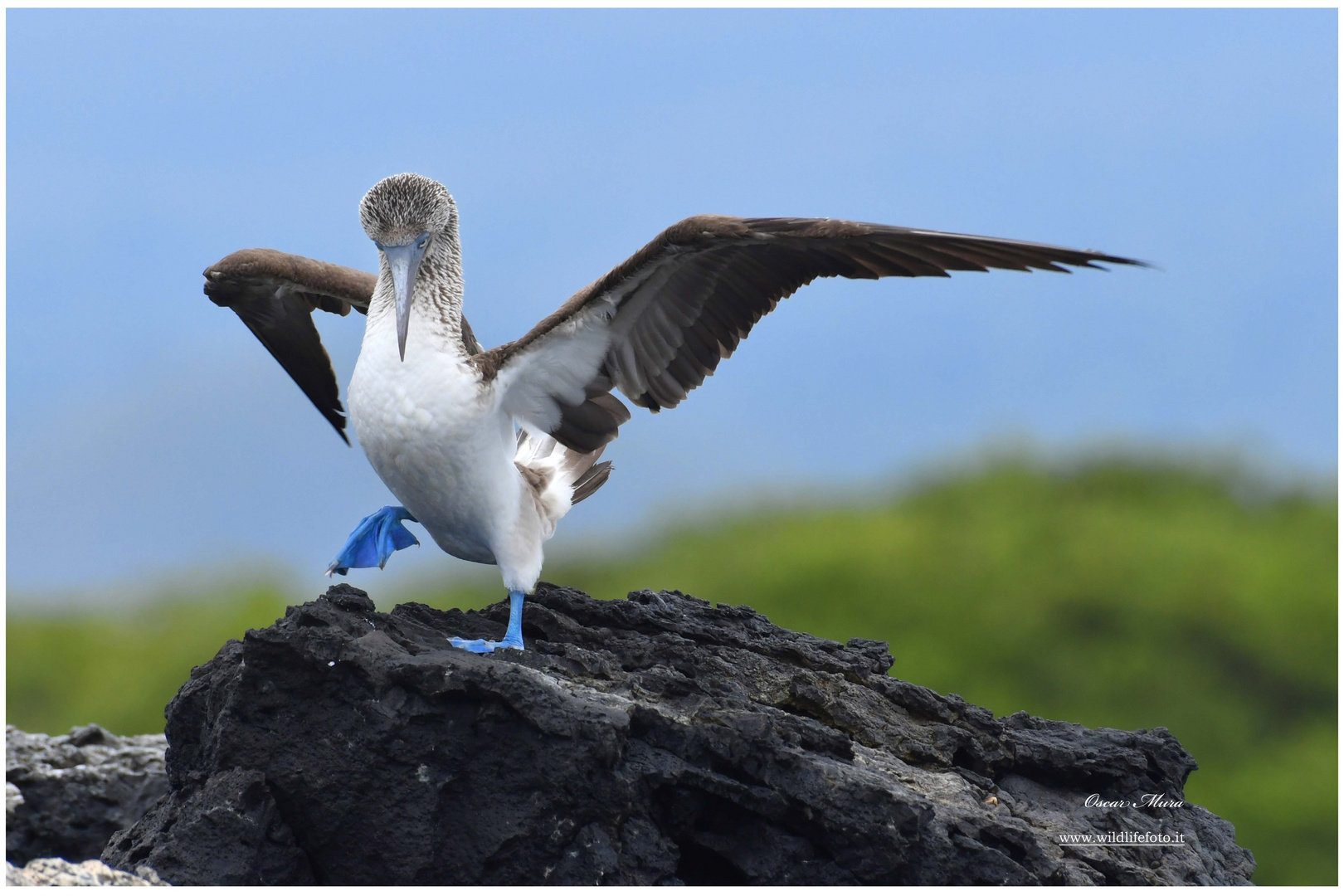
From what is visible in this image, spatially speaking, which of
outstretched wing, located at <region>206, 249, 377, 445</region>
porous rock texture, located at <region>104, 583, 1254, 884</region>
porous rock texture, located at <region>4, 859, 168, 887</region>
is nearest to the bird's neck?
outstretched wing, located at <region>206, 249, 377, 445</region>

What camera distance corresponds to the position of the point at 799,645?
24.8 feet

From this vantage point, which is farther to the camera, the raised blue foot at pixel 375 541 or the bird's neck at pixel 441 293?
the raised blue foot at pixel 375 541

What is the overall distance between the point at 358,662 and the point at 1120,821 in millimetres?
4140

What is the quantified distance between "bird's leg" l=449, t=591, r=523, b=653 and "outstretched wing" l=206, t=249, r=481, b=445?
1.68 meters

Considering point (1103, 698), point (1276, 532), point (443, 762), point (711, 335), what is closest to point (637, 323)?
point (711, 335)

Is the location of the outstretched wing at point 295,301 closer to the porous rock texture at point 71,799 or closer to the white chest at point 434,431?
the white chest at point 434,431

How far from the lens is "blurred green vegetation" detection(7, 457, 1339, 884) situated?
68.3 feet

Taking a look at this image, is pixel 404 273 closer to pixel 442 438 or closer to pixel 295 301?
pixel 442 438

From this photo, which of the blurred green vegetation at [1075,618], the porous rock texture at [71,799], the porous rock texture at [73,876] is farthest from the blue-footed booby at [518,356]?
the blurred green vegetation at [1075,618]

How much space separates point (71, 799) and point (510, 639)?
Result: 4876 millimetres

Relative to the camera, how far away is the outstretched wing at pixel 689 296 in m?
6.40

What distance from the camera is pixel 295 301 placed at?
30.3ft

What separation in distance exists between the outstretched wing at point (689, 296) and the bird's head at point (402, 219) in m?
0.68

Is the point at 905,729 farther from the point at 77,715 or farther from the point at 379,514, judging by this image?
the point at 77,715
